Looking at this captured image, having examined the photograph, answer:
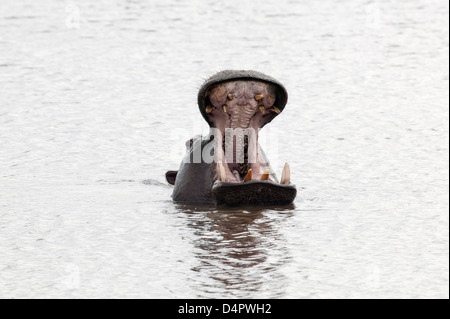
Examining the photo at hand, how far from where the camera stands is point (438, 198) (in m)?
8.54

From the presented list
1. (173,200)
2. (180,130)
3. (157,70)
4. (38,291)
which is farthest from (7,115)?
(38,291)

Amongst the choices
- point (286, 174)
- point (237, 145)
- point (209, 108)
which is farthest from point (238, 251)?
point (209, 108)

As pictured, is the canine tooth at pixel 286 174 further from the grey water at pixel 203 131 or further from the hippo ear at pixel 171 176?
the hippo ear at pixel 171 176

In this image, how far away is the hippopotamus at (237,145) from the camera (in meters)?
7.84

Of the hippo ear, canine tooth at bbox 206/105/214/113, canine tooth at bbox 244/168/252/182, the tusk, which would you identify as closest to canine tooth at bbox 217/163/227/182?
canine tooth at bbox 244/168/252/182

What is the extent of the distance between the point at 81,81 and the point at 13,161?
4.23 m

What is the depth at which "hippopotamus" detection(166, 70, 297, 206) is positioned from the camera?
7.84 meters

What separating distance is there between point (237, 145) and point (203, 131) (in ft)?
11.1

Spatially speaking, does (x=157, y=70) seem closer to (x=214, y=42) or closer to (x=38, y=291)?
(x=214, y=42)

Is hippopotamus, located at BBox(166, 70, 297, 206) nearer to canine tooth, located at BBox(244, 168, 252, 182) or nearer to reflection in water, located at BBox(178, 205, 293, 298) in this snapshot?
canine tooth, located at BBox(244, 168, 252, 182)

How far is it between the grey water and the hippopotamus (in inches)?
6.6

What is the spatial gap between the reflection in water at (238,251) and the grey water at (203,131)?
0.02 meters

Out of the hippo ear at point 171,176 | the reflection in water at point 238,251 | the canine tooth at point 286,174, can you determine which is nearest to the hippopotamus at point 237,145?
the canine tooth at point 286,174

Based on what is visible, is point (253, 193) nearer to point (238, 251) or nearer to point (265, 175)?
point (265, 175)
